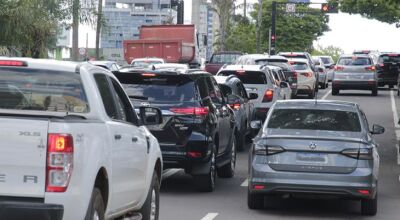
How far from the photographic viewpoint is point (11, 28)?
28.8m

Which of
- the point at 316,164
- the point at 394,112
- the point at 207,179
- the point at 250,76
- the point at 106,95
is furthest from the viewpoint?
the point at 394,112

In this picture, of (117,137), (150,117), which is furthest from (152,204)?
(117,137)

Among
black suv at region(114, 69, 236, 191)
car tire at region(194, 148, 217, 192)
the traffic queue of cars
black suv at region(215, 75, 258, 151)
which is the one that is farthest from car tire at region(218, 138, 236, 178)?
black suv at region(215, 75, 258, 151)

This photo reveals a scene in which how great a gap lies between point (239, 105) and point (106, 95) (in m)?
11.6

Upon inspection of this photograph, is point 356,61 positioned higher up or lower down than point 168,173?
higher up

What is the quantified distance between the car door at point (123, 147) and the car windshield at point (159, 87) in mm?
4162

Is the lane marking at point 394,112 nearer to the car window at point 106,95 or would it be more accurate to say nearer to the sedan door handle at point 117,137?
the car window at point 106,95

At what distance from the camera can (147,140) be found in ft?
32.4

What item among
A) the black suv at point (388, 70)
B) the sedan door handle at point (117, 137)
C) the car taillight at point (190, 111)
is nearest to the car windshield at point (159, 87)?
the car taillight at point (190, 111)

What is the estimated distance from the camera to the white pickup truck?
287 inches

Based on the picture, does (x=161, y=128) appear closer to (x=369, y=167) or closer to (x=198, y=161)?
(x=198, y=161)

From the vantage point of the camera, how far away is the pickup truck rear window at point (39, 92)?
8086 mm

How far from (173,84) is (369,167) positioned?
11.1 feet

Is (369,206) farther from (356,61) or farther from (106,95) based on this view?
(356,61)
